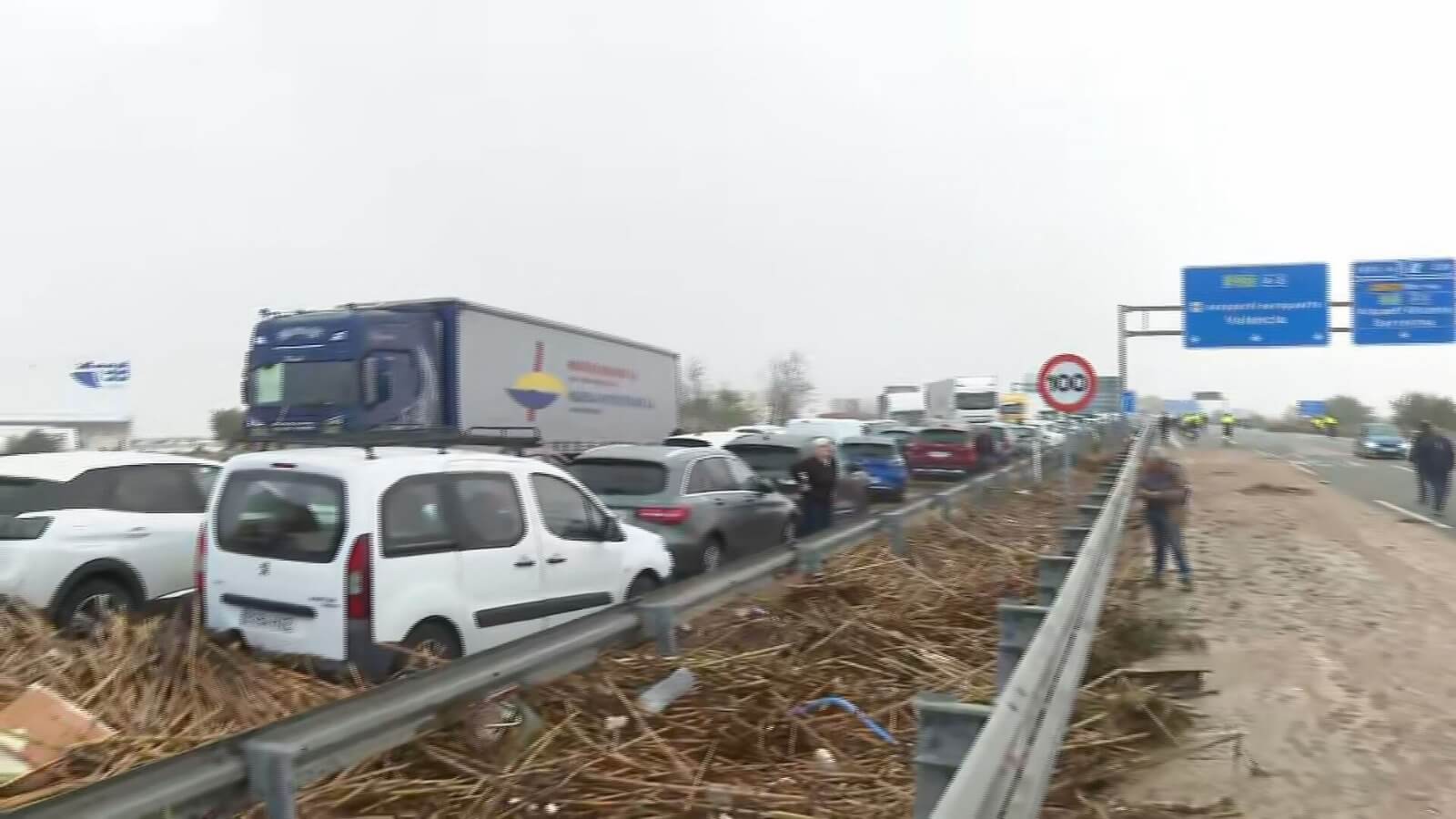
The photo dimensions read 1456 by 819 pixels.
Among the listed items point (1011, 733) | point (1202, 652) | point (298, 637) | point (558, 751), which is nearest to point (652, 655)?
point (558, 751)

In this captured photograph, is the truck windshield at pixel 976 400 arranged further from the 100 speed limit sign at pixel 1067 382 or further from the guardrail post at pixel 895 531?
the guardrail post at pixel 895 531

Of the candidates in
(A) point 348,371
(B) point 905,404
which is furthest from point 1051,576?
(B) point 905,404

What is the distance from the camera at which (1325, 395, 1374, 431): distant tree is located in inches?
4368

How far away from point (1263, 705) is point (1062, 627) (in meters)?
2.28

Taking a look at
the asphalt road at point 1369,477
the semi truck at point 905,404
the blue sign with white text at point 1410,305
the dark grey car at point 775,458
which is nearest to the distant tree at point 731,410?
the semi truck at point 905,404

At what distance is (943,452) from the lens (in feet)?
90.6

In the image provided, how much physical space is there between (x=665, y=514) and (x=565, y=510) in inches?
111

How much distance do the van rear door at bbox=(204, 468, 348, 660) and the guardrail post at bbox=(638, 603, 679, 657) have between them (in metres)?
1.62

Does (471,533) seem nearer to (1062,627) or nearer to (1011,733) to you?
(1062,627)

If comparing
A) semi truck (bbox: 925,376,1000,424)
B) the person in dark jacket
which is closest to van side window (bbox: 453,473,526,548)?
the person in dark jacket

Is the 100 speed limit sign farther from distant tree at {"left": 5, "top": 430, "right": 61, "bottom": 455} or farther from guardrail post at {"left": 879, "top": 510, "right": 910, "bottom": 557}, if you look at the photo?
distant tree at {"left": 5, "top": 430, "right": 61, "bottom": 455}

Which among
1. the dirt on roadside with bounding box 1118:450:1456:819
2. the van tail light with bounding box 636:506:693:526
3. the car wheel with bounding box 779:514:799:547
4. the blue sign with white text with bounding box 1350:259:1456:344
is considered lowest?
the dirt on roadside with bounding box 1118:450:1456:819

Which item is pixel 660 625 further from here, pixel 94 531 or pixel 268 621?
pixel 94 531

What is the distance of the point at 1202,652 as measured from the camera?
7465 millimetres
